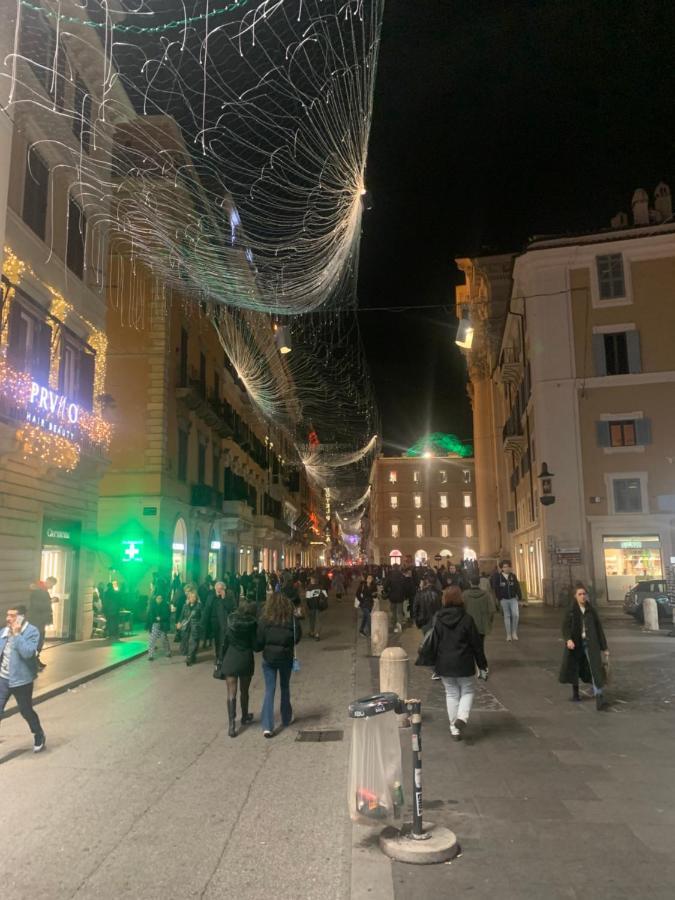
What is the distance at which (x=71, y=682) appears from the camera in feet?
37.5

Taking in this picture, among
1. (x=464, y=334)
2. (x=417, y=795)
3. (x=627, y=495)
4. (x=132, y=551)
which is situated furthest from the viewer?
(x=627, y=495)

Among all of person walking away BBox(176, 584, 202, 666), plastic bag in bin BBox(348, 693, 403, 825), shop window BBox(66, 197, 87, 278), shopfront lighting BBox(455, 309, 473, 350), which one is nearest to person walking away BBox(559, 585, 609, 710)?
plastic bag in bin BBox(348, 693, 403, 825)

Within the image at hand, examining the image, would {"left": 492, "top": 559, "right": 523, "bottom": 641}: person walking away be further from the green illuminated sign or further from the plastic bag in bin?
the green illuminated sign

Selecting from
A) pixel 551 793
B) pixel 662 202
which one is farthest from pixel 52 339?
pixel 662 202

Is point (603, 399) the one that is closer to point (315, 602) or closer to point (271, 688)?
point (315, 602)

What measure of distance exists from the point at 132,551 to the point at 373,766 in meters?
17.5

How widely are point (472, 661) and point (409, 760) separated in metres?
1.31

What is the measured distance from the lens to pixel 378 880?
4172 millimetres

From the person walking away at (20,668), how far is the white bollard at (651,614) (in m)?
15.8

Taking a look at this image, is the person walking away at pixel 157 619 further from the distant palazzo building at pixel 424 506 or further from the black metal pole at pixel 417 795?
the distant palazzo building at pixel 424 506

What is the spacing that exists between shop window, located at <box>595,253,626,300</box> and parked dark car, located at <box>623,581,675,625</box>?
12.0 m

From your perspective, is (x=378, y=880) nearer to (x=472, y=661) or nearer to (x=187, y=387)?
(x=472, y=661)

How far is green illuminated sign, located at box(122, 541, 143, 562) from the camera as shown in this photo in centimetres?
2106

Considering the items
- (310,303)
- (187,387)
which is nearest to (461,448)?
(187,387)
